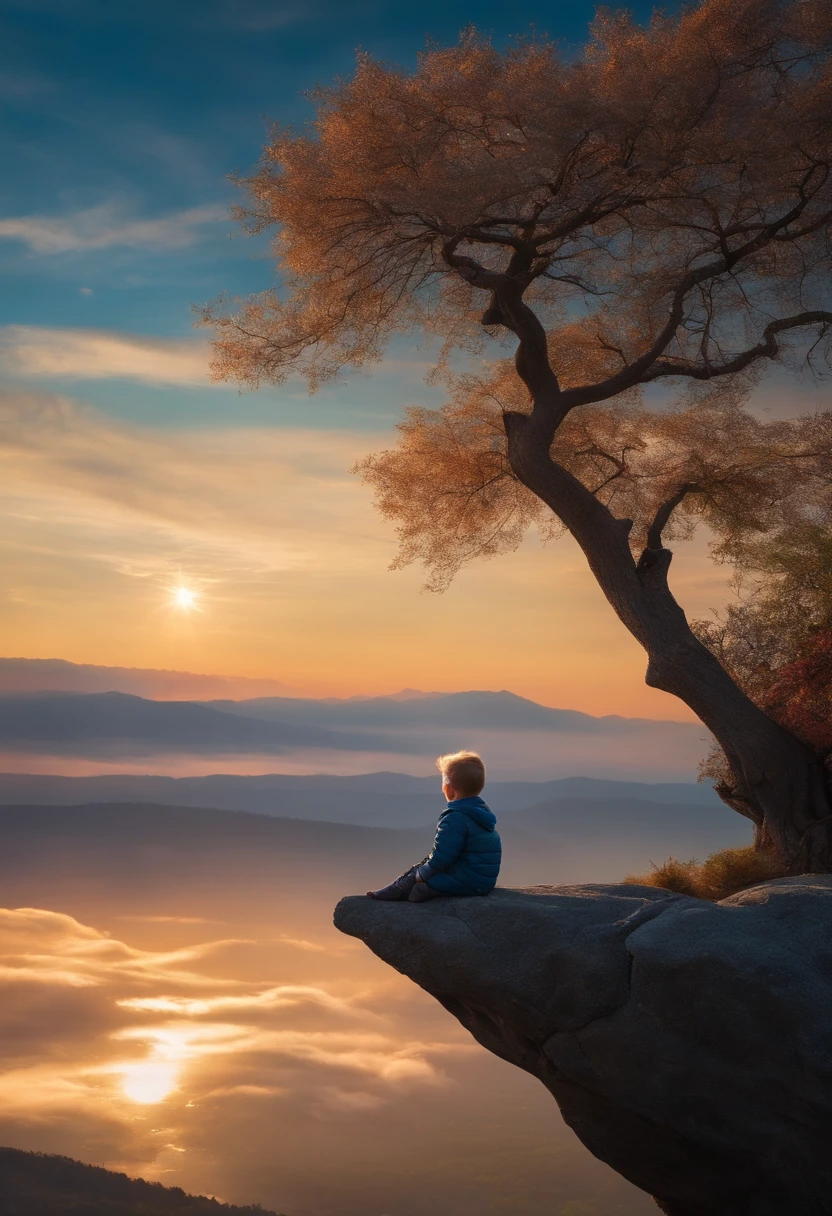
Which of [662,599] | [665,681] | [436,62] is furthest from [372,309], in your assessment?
[665,681]

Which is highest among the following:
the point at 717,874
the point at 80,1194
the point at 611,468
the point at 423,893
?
the point at 611,468

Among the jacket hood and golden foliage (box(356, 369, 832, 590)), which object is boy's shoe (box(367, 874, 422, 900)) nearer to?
the jacket hood

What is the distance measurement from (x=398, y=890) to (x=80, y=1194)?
5721 centimetres

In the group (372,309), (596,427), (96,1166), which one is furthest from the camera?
(96,1166)

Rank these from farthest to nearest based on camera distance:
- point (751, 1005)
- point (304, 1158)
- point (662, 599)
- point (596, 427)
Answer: point (304, 1158)
point (596, 427)
point (662, 599)
point (751, 1005)

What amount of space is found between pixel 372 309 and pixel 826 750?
10.6 m

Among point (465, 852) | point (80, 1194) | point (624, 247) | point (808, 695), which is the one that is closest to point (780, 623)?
point (808, 695)

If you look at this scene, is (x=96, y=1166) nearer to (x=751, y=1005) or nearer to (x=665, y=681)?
(x=665, y=681)

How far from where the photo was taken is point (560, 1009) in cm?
773

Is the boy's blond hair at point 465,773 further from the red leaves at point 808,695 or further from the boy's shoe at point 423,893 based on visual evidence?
the red leaves at point 808,695

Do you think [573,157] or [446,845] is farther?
[573,157]

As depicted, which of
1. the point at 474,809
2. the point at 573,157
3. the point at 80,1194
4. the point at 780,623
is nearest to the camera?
the point at 474,809

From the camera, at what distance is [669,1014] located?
7426 mm

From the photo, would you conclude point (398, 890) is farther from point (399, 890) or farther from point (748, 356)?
point (748, 356)
